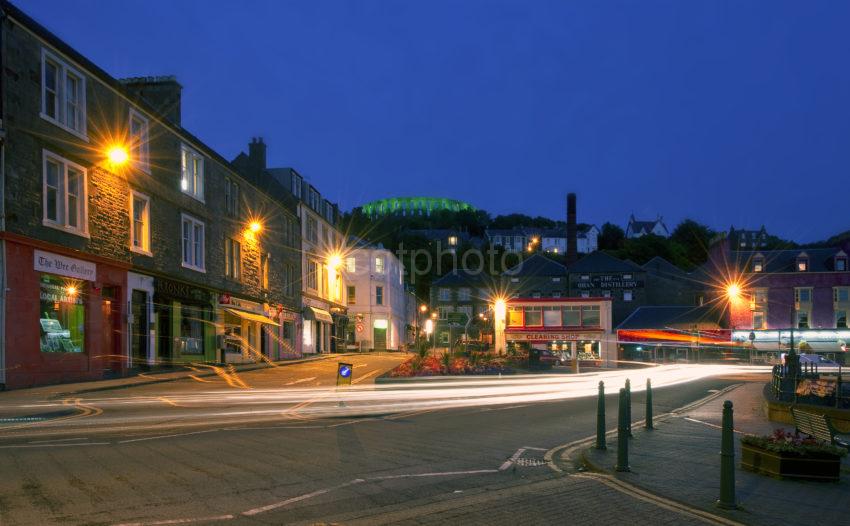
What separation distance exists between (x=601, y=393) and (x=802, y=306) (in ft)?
201

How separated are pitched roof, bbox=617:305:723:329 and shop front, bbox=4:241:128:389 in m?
55.9

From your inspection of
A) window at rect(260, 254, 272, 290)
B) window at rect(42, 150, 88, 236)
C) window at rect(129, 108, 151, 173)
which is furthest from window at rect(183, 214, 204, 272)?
window at rect(260, 254, 272, 290)

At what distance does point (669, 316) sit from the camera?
243 ft

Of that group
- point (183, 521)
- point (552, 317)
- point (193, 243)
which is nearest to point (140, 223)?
Answer: point (193, 243)

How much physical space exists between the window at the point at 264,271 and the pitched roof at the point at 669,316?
138ft

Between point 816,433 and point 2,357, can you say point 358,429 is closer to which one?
point 816,433

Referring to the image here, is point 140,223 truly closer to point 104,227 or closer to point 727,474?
point 104,227

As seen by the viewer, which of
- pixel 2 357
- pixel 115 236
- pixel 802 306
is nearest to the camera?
pixel 2 357

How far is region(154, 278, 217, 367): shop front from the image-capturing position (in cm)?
3092

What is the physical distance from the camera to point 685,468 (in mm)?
10164

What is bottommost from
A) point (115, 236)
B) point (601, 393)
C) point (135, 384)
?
point (135, 384)

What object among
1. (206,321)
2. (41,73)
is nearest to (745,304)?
(206,321)

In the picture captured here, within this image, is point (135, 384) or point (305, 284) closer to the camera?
point (135, 384)

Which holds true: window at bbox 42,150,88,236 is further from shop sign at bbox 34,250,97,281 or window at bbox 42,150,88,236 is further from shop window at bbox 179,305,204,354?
shop window at bbox 179,305,204,354
